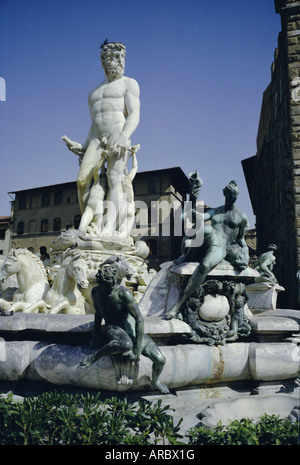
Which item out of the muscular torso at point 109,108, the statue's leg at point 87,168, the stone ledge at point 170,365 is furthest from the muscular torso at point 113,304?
the muscular torso at point 109,108

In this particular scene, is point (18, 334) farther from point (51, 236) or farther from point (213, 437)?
point (51, 236)

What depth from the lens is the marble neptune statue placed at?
8.66 m

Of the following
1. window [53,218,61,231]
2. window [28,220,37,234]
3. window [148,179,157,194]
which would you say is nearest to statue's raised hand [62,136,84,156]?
window [148,179,157,194]

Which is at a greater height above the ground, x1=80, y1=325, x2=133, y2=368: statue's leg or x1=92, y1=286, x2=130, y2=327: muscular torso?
x1=92, y1=286, x2=130, y2=327: muscular torso

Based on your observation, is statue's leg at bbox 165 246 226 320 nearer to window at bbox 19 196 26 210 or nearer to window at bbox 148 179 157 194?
window at bbox 148 179 157 194

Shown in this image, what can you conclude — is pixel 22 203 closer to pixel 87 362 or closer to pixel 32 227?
pixel 32 227

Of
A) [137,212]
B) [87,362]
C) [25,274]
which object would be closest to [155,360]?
[87,362]

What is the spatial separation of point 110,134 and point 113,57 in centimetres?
159

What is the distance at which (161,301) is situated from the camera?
4.73 metres

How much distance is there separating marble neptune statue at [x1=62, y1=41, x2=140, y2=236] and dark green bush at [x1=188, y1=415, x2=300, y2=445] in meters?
5.71

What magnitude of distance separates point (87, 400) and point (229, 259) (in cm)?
220

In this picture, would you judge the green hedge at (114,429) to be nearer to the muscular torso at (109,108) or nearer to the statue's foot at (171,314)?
the statue's foot at (171,314)

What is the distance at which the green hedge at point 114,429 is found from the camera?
301 centimetres

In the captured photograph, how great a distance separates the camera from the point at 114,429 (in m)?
3.07
